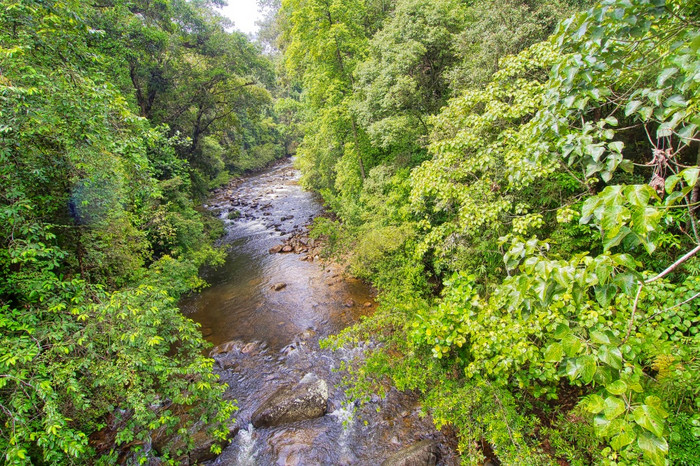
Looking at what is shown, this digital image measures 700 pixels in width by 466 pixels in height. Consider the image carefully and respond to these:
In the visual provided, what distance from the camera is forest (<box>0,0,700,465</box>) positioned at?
155 cm

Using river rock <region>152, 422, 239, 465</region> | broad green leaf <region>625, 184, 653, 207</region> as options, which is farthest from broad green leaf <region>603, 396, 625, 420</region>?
river rock <region>152, 422, 239, 465</region>

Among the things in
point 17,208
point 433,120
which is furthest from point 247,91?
point 17,208

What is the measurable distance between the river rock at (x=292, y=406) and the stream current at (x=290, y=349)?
13 centimetres

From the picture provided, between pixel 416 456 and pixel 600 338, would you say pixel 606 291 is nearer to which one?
pixel 600 338

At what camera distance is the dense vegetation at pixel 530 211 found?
145cm

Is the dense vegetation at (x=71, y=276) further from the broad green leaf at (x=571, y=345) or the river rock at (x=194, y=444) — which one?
the broad green leaf at (x=571, y=345)

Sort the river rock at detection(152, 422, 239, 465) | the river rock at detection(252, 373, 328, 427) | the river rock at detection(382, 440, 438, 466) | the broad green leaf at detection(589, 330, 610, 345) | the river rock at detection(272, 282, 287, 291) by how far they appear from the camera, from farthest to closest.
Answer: the river rock at detection(272, 282, 287, 291), the river rock at detection(252, 373, 328, 427), the river rock at detection(152, 422, 239, 465), the river rock at detection(382, 440, 438, 466), the broad green leaf at detection(589, 330, 610, 345)

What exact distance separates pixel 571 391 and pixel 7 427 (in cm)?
802

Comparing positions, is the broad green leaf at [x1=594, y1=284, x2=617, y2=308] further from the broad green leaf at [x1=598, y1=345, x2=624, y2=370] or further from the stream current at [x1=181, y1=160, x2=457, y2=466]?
the stream current at [x1=181, y1=160, x2=457, y2=466]

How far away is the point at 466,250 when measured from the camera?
22.5 ft

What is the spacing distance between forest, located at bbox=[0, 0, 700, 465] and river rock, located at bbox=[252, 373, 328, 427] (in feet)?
3.17

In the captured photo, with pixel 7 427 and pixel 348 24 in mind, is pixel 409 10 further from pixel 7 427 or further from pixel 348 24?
pixel 7 427

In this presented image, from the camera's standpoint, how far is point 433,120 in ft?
24.1

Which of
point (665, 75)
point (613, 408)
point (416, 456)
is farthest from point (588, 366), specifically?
point (416, 456)
